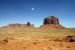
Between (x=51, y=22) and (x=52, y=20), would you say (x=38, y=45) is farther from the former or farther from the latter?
(x=51, y=22)

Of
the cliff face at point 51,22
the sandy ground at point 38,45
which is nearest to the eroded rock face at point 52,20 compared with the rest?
the cliff face at point 51,22

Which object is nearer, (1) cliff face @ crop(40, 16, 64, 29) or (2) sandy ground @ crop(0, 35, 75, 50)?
(2) sandy ground @ crop(0, 35, 75, 50)

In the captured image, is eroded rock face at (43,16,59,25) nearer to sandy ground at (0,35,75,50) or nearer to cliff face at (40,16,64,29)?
cliff face at (40,16,64,29)

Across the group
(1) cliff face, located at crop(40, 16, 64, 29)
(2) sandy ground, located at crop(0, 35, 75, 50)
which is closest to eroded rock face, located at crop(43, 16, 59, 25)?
(1) cliff face, located at crop(40, 16, 64, 29)

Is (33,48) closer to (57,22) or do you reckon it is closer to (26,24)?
(57,22)

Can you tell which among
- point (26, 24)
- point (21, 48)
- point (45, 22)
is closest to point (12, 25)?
point (26, 24)

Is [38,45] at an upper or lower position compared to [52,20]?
lower

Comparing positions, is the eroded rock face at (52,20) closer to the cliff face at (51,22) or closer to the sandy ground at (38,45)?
the cliff face at (51,22)

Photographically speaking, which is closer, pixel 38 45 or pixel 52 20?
pixel 38 45

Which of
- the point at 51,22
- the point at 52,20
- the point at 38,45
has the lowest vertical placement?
the point at 38,45

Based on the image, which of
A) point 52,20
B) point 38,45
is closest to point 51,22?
point 52,20

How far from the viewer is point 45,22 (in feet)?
458

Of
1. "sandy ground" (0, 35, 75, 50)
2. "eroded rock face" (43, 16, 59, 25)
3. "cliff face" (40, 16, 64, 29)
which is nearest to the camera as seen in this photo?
"sandy ground" (0, 35, 75, 50)

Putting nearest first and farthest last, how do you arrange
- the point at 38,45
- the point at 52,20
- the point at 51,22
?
the point at 38,45
the point at 52,20
the point at 51,22
